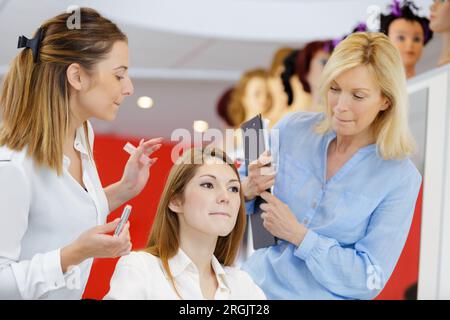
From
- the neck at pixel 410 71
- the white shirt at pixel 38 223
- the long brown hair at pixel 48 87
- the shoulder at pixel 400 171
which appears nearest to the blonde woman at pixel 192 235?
the white shirt at pixel 38 223

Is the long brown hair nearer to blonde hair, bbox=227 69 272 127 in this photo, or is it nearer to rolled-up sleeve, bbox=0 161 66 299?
rolled-up sleeve, bbox=0 161 66 299

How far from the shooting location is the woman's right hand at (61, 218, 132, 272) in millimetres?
1392

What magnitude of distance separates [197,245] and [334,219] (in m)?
0.30

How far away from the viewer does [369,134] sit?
168 cm

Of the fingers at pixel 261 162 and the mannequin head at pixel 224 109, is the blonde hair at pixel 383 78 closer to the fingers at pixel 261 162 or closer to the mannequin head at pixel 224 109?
the fingers at pixel 261 162

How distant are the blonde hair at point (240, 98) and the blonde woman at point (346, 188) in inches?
6.6

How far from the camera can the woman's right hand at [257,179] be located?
5.47 ft

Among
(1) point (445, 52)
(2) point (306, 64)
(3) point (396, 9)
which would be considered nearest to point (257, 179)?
(2) point (306, 64)

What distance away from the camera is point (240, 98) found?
192 centimetres

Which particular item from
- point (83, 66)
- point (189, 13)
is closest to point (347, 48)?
point (189, 13)

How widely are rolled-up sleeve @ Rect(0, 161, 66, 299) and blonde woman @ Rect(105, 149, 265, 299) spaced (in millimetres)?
120

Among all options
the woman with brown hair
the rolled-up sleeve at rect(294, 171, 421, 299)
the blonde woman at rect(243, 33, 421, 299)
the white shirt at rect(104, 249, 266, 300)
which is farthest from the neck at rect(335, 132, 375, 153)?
the woman with brown hair
